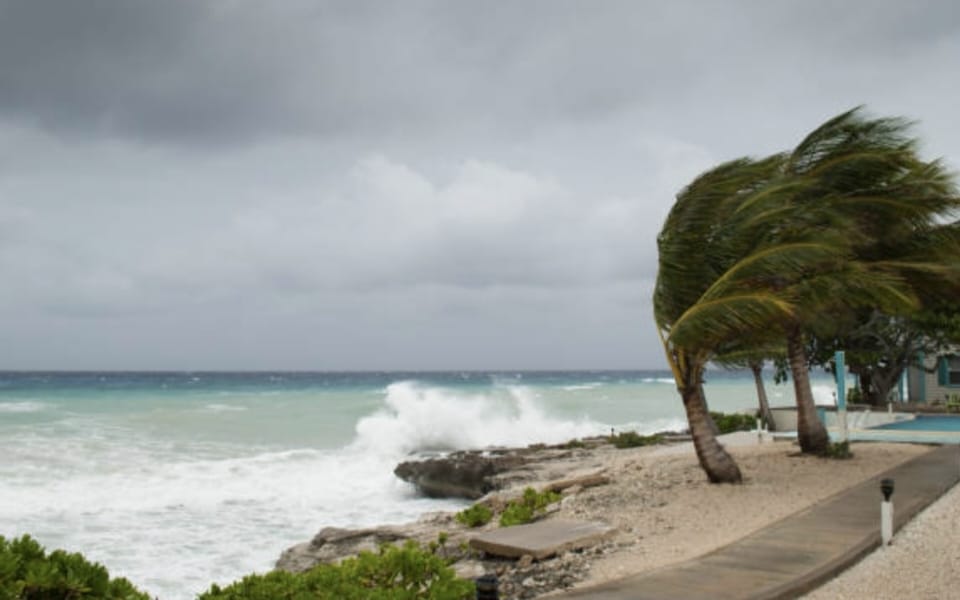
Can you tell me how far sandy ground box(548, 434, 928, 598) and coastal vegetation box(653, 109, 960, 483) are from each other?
878mm

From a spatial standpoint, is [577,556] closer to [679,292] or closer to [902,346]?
[679,292]

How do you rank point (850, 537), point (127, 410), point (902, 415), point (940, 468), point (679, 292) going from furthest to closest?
1. point (127, 410)
2. point (902, 415)
3. point (940, 468)
4. point (679, 292)
5. point (850, 537)

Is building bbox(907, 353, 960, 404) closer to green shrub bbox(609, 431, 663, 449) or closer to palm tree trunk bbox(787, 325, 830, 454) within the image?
green shrub bbox(609, 431, 663, 449)

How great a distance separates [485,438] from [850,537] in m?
28.1

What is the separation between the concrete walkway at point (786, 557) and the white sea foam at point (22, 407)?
174 feet

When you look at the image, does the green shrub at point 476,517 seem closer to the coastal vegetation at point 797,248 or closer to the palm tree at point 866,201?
the coastal vegetation at point 797,248

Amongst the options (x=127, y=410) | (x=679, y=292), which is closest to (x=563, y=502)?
(x=679, y=292)

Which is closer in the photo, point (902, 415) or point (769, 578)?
point (769, 578)

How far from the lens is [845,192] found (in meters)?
15.9

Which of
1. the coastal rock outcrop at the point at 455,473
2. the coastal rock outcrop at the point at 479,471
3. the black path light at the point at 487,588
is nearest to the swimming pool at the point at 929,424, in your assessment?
the coastal rock outcrop at the point at 479,471

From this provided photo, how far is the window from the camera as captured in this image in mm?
31266

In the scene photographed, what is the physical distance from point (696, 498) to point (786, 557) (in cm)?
442

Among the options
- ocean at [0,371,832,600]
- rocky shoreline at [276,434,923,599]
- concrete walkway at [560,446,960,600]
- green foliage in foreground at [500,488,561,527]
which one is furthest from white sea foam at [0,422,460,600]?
concrete walkway at [560,446,960,600]

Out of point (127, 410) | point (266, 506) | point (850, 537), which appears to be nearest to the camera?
point (850, 537)
